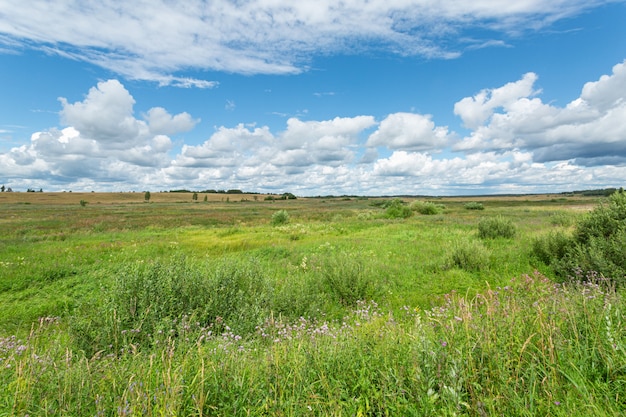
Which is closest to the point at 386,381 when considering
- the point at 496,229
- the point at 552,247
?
the point at 552,247

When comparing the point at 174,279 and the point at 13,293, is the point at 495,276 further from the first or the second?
the point at 13,293

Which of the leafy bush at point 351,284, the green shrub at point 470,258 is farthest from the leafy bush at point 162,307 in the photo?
the green shrub at point 470,258

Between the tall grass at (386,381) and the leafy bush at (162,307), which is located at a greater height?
the tall grass at (386,381)

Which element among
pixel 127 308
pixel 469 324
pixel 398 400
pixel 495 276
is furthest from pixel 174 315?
pixel 495 276

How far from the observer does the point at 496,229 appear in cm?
1536

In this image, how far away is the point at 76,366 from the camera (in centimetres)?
311

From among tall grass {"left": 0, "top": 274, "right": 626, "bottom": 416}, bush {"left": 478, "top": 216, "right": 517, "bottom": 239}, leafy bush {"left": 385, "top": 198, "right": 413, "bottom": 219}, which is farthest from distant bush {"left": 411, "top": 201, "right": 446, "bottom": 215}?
tall grass {"left": 0, "top": 274, "right": 626, "bottom": 416}

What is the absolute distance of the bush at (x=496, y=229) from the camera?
15.0 meters

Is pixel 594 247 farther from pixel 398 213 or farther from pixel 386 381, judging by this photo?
pixel 398 213

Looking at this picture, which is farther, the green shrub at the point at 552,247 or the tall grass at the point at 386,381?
the green shrub at the point at 552,247

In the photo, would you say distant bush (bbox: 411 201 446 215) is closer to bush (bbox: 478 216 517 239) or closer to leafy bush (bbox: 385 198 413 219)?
leafy bush (bbox: 385 198 413 219)

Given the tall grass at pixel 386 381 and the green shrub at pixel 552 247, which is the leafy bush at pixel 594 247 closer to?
the green shrub at pixel 552 247

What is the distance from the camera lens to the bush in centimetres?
1505

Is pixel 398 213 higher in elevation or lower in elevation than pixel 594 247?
lower
